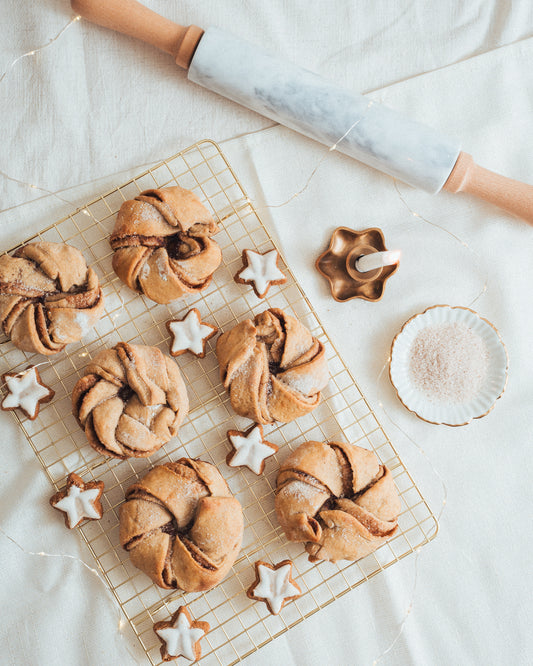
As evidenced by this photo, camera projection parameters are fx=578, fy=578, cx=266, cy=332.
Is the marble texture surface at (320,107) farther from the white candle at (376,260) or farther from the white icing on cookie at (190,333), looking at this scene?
the white icing on cookie at (190,333)

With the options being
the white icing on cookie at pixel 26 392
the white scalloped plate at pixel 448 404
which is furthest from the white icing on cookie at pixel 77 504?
the white scalloped plate at pixel 448 404

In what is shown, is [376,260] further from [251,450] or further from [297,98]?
[251,450]

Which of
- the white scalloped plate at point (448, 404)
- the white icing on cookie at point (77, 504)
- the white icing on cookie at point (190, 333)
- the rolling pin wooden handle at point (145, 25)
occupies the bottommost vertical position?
the white scalloped plate at point (448, 404)

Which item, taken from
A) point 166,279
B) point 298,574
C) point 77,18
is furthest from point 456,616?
point 77,18

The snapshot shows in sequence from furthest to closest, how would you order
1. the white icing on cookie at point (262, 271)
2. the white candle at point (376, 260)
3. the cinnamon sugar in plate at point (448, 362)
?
the cinnamon sugar in plate at point (448, 362) < the white icing on cookie at point (262, 271) < the white candle at point (376, 260)

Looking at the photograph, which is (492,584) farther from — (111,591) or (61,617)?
(61,617)

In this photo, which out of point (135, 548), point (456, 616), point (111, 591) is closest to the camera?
point (135, 548)
